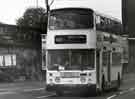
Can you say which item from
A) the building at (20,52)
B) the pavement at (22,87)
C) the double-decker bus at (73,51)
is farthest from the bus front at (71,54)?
the building at (20,52)

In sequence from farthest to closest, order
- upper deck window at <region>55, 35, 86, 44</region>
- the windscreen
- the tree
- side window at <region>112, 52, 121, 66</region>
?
the tree < side window at <region>112, 52, 121, 66</region> < the windscreen < upper deck window at <region>55, 35, 86, 44</region>

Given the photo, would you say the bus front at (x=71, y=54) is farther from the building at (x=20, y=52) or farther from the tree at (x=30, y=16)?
the tree at (x=30, y=16)

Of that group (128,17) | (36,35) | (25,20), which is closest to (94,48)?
(36,35)

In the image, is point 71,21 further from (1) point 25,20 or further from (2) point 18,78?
(1) point 25,20

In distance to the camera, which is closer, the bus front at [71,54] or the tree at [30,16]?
the bus front at [71,54]

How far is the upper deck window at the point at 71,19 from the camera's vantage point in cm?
2408

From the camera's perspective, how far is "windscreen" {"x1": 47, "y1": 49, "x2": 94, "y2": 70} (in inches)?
942

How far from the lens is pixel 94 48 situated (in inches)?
947

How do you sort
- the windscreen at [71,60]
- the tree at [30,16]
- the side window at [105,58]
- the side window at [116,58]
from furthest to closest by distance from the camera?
the tree at [30,16] < the side window at [116,58] < the side window at [105,58] < the windscreen at [71,60]

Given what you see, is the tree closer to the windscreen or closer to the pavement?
the pavement

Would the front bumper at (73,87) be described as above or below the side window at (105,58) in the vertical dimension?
below

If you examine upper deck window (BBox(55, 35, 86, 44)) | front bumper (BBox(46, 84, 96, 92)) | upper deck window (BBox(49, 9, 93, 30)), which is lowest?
front bumper (BBox(46, 84, 96, 92))

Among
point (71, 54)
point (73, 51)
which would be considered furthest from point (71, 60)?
point (73, 51)

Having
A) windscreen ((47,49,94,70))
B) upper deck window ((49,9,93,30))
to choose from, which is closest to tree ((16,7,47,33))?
upper deck window ((49,9,93,30))
